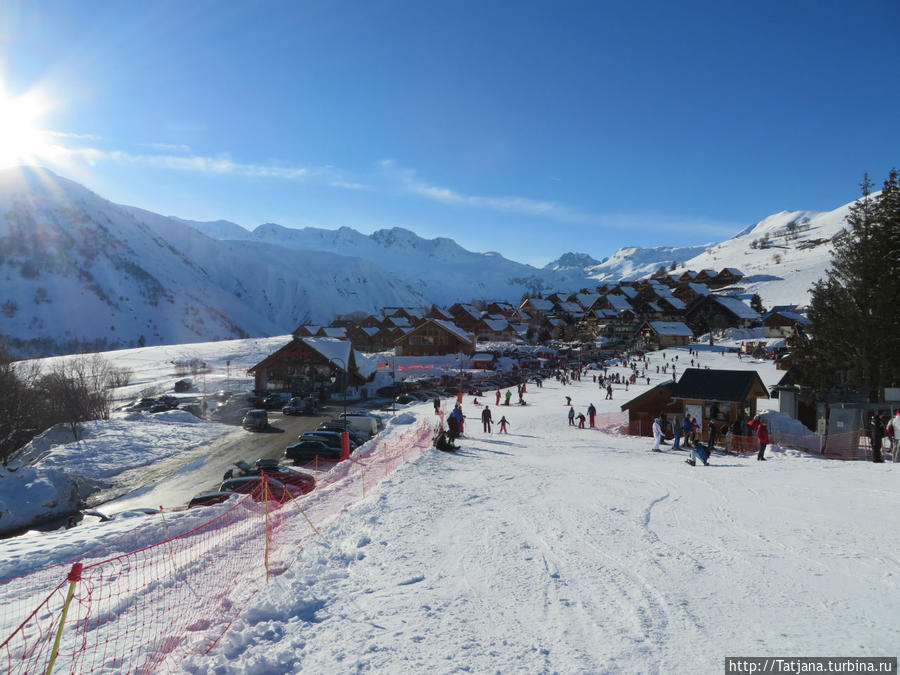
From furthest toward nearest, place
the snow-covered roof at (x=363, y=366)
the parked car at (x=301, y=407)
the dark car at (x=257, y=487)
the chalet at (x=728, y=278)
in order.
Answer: the chalet at (x=728, y=278) → the snow-covered roof at (x=363, y=366) → the parked car at (x=301, y=407) → the dark car at (x=257, y=487)

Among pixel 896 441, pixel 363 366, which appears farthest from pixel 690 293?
pixel 896 441

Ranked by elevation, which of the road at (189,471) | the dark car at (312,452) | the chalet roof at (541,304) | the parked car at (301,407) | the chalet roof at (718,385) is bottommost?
the road at (189,471)

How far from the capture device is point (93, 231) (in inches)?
6998

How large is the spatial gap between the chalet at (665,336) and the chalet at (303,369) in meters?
49.3

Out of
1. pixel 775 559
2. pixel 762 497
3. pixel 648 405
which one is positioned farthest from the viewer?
pixel 648 405

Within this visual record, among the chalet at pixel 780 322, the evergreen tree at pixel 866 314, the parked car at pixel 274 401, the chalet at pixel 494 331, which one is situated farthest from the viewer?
the chalet at pixel 494 331

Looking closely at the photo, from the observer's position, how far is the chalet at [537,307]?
109625mm

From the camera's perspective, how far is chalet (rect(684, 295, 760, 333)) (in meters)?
85.9

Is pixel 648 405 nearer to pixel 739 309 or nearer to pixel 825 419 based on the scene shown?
pixel 825 419

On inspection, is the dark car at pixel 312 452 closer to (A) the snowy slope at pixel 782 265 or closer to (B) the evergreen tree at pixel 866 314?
(B) the evergreen tree at pixel 866 314

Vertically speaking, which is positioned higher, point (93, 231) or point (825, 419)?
point (93, 231)

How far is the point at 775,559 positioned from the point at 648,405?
19.1m

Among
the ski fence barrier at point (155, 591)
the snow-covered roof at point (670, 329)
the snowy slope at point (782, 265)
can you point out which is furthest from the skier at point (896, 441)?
the snowy slope at point (782, 265)

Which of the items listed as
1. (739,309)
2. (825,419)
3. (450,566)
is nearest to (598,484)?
(450,566)
